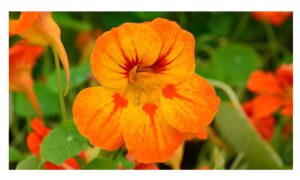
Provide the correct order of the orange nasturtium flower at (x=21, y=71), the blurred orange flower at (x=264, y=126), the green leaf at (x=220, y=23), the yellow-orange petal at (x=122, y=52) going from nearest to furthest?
the yellow-orange petal at (x=122, y=52)
the orange nasturtium flower at (x=21, y=71)
the blurred orange flower at (x=264, y=126)
the green leaf at (x=220, y=23)

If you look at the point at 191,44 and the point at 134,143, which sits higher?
the point at 191,44

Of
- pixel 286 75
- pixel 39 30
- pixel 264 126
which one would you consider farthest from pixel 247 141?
pixel 39 30

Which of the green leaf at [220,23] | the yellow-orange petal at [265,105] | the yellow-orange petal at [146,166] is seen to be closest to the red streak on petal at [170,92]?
the yellow-orange petal at [146,166]

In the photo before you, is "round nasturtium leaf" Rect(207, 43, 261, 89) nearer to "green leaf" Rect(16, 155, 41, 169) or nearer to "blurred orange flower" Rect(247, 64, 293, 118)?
"blurred orange flower" Rect(247, 64, 293, 118)

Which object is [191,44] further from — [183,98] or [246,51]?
[246,51]

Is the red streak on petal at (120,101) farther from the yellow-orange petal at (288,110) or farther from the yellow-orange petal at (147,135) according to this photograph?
the yellow-orange petal at (288,110)

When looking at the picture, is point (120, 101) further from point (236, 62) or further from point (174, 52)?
point (236, 62)
